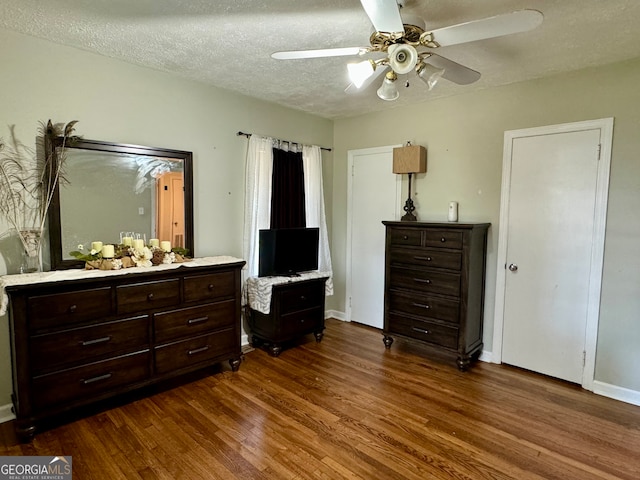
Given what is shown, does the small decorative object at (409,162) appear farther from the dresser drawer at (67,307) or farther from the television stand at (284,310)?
the dresser drawer at (67,307)

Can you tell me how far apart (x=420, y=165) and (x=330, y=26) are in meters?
1.92

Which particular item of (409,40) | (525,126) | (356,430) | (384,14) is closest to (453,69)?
(409,40)

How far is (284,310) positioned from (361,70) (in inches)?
89.6

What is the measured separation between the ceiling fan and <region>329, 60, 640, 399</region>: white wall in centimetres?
127

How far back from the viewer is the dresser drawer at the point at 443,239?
3.19m

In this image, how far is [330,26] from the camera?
220 centimetres

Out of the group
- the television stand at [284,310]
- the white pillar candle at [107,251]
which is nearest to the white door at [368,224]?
the television stand at [284,310]

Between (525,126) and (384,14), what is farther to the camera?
(525,126)

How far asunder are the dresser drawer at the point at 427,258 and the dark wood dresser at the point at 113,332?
153 cm

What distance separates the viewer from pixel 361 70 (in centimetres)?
208

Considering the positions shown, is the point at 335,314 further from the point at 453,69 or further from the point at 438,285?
the point at 453,69

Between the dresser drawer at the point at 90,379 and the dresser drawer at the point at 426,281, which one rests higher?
the dresser drawer at the point at 426,281

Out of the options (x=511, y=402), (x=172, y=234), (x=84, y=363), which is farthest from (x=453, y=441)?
(x=172, y=234)

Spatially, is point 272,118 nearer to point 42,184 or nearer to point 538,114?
point 42,184
